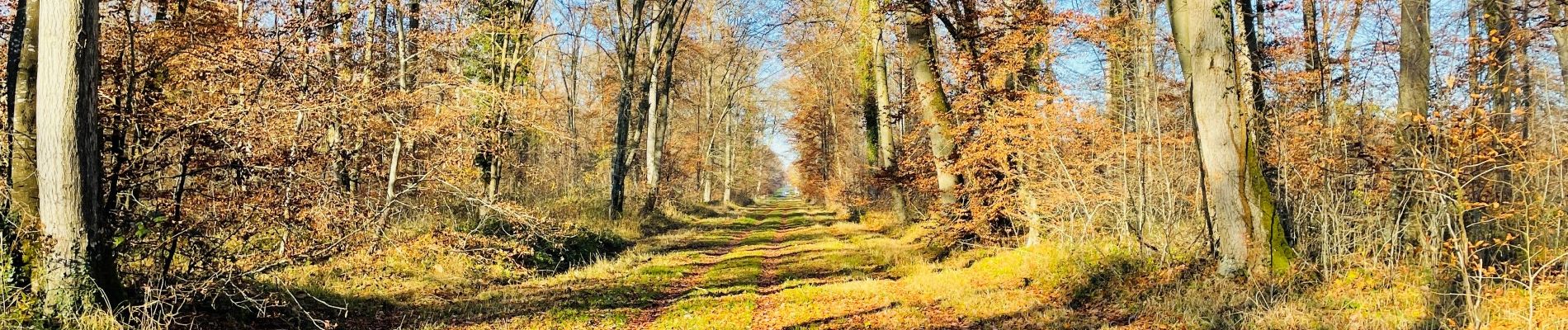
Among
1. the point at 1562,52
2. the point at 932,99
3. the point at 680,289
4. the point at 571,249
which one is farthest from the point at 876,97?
the point at 1562,52

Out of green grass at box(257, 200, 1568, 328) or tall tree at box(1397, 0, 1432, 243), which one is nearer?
green grass at box(257, 200, 1568, 328)

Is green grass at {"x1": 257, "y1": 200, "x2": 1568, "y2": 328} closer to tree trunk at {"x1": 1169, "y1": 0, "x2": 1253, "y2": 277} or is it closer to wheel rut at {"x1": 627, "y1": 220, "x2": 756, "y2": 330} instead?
wheel rut at {"x1": 627, "y1": 220, "x2": 756, "y2": 330}

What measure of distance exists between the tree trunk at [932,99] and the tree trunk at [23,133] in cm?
1067

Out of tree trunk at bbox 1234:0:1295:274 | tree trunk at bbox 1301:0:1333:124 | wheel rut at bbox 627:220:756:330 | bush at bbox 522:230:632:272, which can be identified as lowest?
wheel rut at bbox 627:220:756:330

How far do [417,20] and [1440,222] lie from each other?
570 inches

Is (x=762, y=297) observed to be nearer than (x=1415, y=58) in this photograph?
Yes

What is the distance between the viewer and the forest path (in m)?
7.69

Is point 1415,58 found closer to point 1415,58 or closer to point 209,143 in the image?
point 1415,58

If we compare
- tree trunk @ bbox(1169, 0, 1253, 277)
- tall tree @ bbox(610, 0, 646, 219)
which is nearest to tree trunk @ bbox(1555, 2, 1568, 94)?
tree trunk @ bbox(1169, 0, 1253, 277)

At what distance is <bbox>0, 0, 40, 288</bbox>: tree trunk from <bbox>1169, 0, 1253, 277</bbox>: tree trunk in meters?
9.33

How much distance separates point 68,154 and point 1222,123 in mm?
9165

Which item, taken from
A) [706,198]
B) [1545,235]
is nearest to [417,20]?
[1545,235]

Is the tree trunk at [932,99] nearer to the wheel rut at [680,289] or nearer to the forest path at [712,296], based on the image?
the forest path at [712,296]

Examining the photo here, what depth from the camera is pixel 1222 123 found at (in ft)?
25.1
